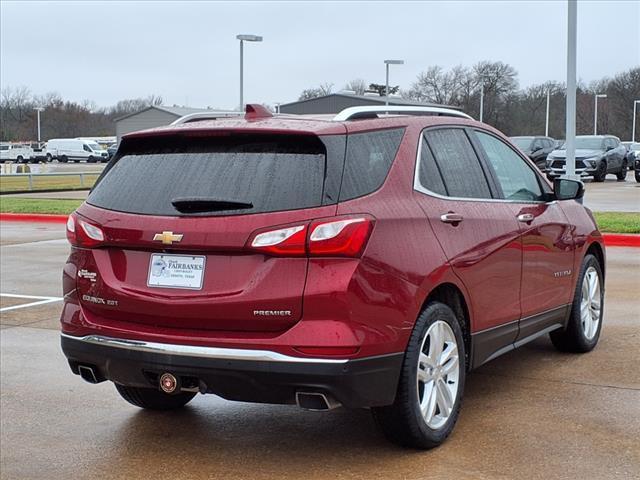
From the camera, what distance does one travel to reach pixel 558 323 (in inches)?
241

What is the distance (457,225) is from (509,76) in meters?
96.7

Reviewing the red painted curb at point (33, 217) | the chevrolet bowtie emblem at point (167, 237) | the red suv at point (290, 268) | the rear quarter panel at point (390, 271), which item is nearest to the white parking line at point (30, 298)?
the red suv at point (290, 268)

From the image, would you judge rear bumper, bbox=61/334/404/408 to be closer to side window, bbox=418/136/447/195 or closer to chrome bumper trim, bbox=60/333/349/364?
chrome bumper trim, bbox=60/333/349/364

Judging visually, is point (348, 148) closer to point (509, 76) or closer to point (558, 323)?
point (558, 323)

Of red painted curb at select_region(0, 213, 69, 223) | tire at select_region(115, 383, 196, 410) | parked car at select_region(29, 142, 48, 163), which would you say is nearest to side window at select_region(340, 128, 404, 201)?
tire at select_region(115, 383, 196, 410)

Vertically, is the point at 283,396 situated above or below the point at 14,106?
below

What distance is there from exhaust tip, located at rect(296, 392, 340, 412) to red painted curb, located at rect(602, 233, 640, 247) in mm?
10492

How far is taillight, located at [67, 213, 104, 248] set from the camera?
4.41 meters

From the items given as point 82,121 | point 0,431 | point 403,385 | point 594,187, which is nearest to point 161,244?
point 403,385

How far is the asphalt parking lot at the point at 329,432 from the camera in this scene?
4305mm

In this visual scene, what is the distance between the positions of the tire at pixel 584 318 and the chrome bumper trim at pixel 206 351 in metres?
3.02

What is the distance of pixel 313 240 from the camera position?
3.93 metres

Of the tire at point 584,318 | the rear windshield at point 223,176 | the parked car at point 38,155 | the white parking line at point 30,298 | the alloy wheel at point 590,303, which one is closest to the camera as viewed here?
the rear windshield at point 223,176

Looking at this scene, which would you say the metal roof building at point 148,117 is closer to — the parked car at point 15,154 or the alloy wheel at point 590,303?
the parked car at point 15,154
